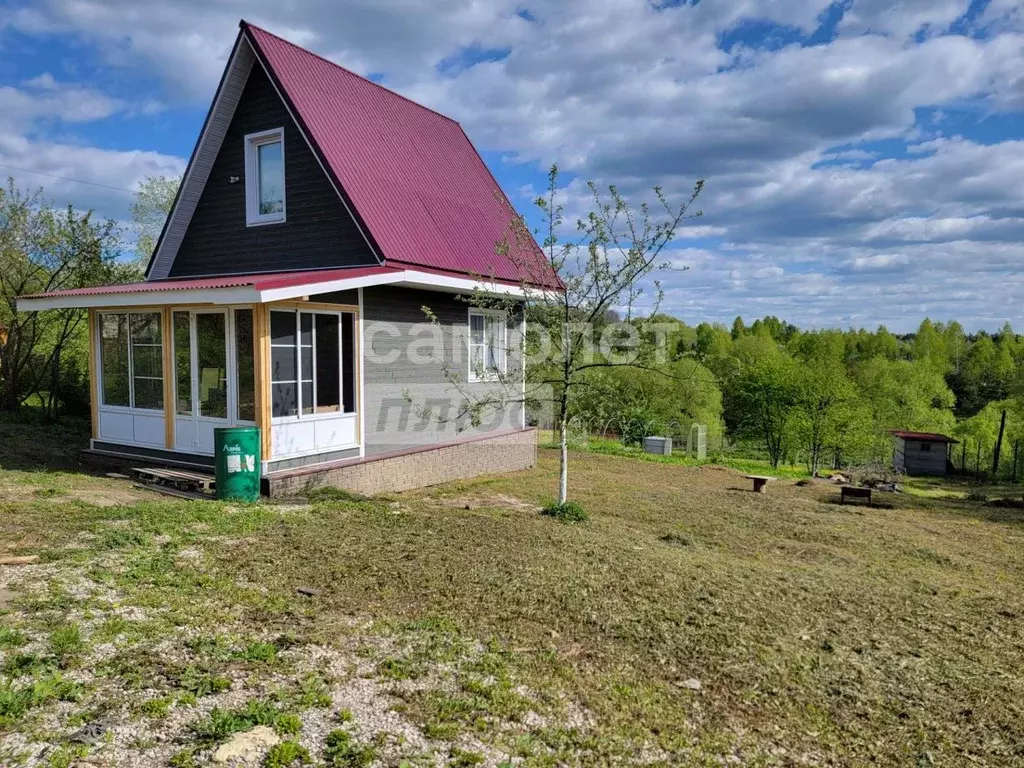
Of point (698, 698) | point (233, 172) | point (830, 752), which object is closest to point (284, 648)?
point (698, 698)

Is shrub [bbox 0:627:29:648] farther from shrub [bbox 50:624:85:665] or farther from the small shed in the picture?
the small shed

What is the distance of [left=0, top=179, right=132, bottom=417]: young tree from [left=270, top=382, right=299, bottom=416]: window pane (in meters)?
9.71

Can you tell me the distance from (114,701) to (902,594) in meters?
7.07

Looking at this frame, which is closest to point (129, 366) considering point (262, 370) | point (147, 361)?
point (147, 361)

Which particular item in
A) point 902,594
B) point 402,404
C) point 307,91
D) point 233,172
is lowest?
point 902,594

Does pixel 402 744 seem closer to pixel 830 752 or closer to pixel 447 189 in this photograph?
pixel 830 752

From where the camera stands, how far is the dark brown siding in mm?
11266

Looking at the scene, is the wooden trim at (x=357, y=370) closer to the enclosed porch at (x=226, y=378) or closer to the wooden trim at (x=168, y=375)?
the enclosed porch at (x=226, y=378)

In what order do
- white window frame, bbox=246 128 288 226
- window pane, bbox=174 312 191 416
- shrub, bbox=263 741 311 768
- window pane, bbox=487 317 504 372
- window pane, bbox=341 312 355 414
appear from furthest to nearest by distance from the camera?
1. window pane, bbox=487 317 504 372
2. white window frame, bbox=246 128 288 226
3. window pane, bbox=341 312 355 414
4. window pane, bbox=174 312 191 416
5. shrub, bbox=263 741 311 768

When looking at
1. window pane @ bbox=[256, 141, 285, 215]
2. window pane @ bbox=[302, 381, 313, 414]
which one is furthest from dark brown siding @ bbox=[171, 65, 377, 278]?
window pane @ bbox=[302, 381, 313, 414]

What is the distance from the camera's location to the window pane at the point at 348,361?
35.7 ft

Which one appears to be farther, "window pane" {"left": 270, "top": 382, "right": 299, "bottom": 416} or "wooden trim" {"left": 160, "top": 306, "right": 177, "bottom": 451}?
"wooden trim" {"left": 160, "top": 306, "right": 177, "bottom": 451}

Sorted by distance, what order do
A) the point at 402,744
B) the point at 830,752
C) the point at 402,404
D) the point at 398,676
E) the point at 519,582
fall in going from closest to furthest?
1. the point at 402,744
2. the point at 830,752
3. the point at 398,676
4. the point at 519,582
5. the point at 402,404

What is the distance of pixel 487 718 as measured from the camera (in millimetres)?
3734
